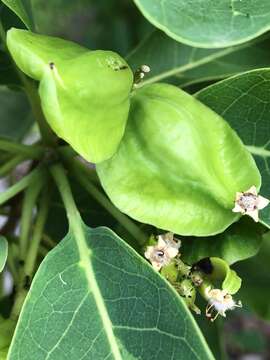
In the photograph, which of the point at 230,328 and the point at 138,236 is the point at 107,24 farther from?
the point at 138,236

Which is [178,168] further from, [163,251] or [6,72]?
[6,72]

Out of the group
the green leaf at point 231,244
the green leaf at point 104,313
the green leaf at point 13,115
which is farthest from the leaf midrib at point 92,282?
the green leaf at point 13,115

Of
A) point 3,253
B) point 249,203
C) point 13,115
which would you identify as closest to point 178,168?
point 249,203

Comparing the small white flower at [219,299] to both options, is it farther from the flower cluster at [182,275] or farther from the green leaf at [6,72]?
the green leaf at [6,72]

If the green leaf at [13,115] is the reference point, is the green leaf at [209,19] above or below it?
above

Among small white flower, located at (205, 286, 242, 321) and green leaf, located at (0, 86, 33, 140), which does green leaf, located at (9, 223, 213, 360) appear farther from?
green leaf, located at (0, 86, 33, 140)

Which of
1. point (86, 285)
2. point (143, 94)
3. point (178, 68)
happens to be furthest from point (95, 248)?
point (178, 68)
